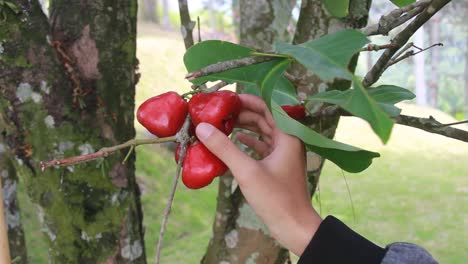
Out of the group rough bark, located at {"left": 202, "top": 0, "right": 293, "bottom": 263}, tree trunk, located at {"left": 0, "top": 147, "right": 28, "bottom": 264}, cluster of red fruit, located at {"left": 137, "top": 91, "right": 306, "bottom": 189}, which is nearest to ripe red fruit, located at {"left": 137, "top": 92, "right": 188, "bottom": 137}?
cluster of red fruit, located at {"left": 137, "top": 91, "right": 306, "bottom": 189}

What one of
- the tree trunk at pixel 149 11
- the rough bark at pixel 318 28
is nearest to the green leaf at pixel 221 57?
the rough bark at pixel 318 28

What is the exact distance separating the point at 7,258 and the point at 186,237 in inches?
147

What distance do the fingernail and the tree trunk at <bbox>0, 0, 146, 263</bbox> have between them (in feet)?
1.76

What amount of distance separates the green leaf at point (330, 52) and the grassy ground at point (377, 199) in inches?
94.0

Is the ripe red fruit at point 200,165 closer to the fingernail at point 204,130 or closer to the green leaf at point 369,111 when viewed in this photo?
the fingernail at point 204,130

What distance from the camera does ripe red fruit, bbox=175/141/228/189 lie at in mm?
711

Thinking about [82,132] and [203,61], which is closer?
[203,61]

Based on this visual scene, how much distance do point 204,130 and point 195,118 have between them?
48mm

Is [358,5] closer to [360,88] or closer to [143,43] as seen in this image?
[360,88]

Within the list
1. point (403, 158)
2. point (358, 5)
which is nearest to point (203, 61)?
point (358, 5)

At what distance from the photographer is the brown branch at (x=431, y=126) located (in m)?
0.76

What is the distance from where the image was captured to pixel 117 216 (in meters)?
1.23

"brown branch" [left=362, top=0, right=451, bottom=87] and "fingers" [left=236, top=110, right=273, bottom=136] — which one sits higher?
"brown branch" [left=362, top=0, right=451, bottom=87]

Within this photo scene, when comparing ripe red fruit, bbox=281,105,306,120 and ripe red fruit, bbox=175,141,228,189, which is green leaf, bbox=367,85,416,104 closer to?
ripe red fruit, bbox=281,105,306,120
